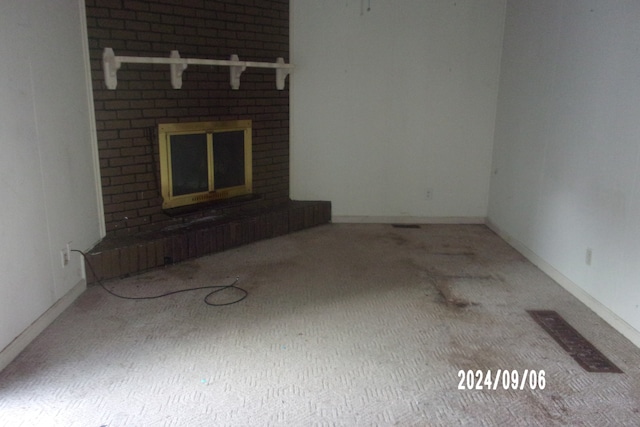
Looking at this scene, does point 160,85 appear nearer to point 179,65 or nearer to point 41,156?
point 179,65

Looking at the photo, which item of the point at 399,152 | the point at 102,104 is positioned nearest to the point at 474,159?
the point at 399,152

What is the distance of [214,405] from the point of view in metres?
2.02

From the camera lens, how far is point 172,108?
3684mm

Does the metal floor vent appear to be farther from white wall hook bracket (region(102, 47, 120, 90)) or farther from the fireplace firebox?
white wall hook bracket (region(102, 47, 120, 90))

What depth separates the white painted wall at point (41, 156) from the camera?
2.31 metres

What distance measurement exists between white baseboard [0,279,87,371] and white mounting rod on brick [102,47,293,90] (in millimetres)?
1357

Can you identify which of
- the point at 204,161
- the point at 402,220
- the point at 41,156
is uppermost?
the point at 41,156

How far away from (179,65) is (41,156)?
4.14 ft

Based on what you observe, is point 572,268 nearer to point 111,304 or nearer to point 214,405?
point 214,405

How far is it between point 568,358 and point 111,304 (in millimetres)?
2521

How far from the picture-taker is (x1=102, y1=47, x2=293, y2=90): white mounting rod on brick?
3221 millimetres

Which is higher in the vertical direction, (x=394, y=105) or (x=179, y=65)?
(x=179, y=65)

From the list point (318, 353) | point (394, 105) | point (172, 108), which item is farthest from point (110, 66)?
point (394, 105)

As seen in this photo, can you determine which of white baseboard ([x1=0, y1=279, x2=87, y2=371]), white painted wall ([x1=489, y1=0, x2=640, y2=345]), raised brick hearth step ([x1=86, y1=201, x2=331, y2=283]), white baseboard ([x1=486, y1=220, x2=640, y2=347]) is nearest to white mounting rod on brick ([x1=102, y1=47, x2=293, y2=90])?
raised brick hearth step ([x1=86, y1=201, x2=331, y2=283])
